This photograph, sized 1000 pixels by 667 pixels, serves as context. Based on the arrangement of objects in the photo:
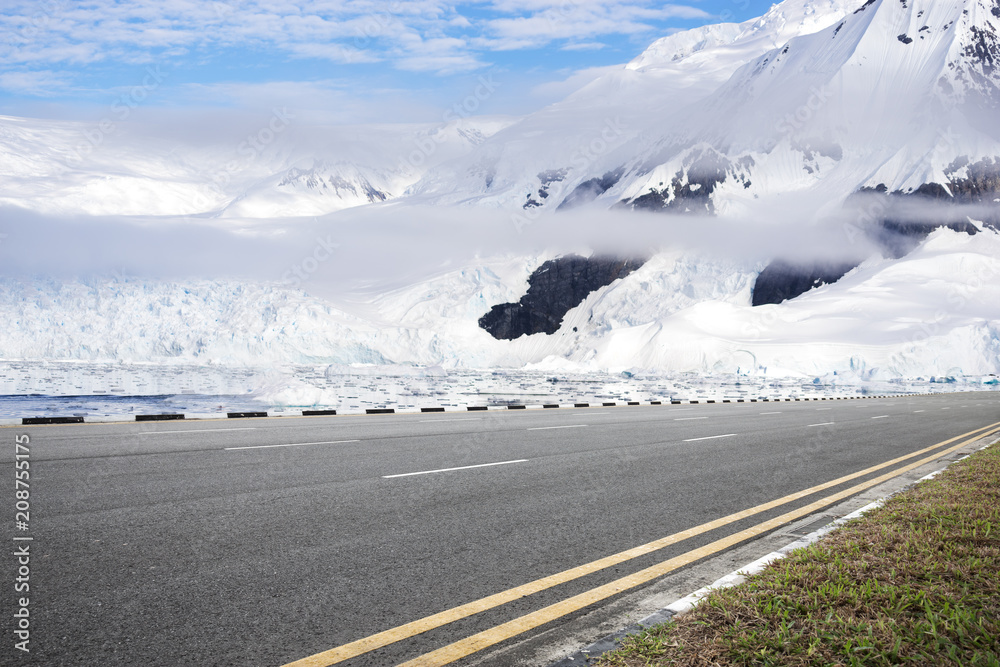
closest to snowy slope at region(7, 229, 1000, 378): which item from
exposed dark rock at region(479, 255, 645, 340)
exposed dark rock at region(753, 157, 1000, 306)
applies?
exposed dark rock at region(753, 157, 1000, 306)

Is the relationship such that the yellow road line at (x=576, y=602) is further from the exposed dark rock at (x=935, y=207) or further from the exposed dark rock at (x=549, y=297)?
the exposed dark rock at (x=549, y=297)

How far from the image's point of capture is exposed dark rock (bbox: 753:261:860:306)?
146250 mm

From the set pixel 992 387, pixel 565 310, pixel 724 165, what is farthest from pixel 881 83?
pixel 992 387

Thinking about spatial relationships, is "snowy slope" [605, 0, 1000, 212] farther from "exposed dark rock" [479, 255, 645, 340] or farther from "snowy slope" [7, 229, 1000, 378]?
"snowy slope" [7, 229, 1000, 378]

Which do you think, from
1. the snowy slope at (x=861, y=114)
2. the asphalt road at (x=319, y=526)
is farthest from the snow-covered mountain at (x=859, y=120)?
the asphalt road at (x=319, y=526)

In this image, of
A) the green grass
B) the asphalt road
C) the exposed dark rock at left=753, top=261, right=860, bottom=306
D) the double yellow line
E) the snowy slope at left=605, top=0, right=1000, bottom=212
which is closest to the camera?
the green grass

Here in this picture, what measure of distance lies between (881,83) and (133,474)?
667 ft

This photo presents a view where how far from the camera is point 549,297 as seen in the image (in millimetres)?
194500

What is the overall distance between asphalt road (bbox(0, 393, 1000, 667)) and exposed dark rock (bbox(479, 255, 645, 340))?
182 meters

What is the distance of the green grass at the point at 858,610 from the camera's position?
9.98 feet

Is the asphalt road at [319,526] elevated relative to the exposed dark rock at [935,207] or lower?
lower

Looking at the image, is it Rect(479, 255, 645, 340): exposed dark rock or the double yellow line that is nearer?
the double yellow line

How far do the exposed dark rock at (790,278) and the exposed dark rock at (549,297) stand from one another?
2047 inches

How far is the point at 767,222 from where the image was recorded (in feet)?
533
